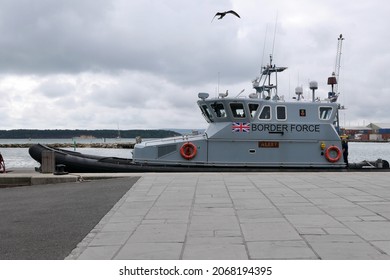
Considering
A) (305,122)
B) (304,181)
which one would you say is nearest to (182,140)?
(305,122)

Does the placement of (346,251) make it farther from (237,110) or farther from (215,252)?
(237,110)

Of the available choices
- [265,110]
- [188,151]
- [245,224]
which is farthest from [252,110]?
[245,224]

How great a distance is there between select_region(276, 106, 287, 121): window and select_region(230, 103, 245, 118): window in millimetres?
1256

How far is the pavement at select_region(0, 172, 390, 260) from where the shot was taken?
5141 mm

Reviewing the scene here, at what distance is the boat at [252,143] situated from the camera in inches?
658

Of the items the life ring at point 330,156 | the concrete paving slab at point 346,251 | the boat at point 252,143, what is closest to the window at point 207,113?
the boat at point 252,143

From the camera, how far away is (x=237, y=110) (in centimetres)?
1669

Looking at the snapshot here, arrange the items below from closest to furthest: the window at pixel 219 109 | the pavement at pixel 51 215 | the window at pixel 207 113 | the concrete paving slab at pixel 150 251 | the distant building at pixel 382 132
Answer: the concrete paving slab at pixel 150 251 → the pavement at pixel 51 215 → the window at pixel 219 109 → the window at pixel 207 113 → the distant building at pixel 382 132

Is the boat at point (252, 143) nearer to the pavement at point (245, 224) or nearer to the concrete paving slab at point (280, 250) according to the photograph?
the pavement at point (245, 224)

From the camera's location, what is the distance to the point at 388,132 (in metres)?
146

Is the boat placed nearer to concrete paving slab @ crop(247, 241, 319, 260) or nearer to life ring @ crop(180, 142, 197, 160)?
life ring @ crop(180, 142, 197, 160)

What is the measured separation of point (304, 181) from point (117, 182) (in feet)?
16.2

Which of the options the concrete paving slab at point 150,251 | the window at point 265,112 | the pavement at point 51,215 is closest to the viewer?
the concrete paving slab at point 150,251

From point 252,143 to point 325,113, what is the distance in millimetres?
2979
